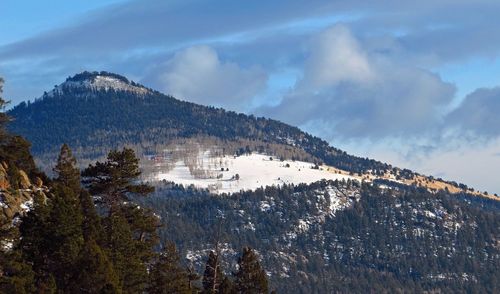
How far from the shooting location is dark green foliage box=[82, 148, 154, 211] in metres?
83.6

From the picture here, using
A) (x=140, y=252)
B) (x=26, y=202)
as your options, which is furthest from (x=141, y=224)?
(x=26, y=202)

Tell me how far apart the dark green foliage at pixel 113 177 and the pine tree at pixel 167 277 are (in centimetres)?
916

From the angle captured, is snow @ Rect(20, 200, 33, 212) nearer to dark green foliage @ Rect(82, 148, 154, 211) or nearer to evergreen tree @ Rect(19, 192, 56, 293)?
dark green foliage @ Rect(82, 148, 154, 211)

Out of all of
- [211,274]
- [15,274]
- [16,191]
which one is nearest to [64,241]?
[15,274]

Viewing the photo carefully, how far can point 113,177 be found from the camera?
274ft

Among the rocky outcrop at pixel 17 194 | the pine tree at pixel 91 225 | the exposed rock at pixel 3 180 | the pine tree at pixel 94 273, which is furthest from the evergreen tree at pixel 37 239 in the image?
the exposed rock at pixel 3 180

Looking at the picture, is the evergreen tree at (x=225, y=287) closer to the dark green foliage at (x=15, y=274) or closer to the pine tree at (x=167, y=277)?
the pine tree at (x=167, y=277)

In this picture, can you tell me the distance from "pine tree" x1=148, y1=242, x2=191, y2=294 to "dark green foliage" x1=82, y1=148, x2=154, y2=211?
9161 millimetres

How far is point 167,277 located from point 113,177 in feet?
41.9

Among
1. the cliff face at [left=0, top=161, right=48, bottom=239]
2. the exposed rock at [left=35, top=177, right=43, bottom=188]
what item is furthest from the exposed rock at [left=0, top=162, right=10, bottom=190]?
the exposed rock at [left=35, top=177, right=43, bottom=188]

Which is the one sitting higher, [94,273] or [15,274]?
[15,274]

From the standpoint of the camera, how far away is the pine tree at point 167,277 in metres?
89.8

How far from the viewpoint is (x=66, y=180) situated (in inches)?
3703

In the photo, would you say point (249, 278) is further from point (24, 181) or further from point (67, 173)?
point (24, 181)
